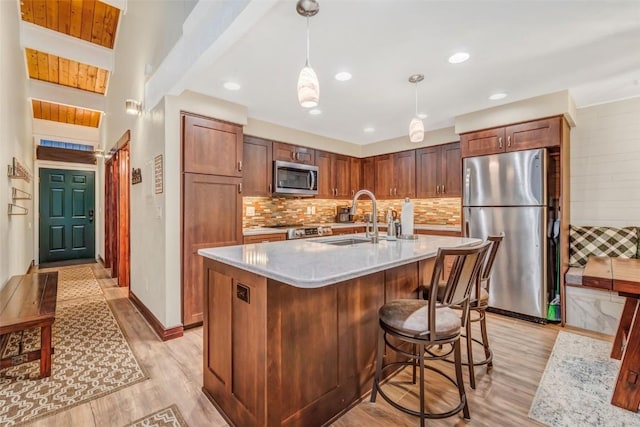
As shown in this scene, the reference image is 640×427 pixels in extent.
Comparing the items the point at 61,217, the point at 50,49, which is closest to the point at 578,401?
the point at 50,49

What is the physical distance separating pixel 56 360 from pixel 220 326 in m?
1.74

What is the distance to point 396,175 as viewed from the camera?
16.6 feet

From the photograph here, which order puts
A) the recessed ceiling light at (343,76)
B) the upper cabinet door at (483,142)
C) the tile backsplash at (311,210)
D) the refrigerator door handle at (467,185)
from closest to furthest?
the recessed ceiling light at (343,76)
the upper cabinet door at (483,142)
the refrigerator door handle at (467,185)
the tile backsplash at (311,210)

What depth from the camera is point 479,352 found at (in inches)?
100

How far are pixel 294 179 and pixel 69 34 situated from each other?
4073 millimetres

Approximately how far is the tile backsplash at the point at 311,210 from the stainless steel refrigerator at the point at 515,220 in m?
1.08

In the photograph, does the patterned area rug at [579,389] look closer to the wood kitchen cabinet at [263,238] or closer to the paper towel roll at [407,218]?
the paper towel roll at [407,218]

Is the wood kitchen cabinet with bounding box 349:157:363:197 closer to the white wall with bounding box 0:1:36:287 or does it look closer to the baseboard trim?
the baseboard trim

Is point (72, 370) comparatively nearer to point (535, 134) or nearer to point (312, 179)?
point (312, 179)

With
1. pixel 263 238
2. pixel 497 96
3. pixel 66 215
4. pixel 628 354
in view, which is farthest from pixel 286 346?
pixel 66 215

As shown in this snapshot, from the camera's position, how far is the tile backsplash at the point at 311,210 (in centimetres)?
441

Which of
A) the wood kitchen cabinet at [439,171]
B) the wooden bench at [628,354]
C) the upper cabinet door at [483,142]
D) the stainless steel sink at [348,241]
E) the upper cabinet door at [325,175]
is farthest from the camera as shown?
the upper cabinet door at [325,175]

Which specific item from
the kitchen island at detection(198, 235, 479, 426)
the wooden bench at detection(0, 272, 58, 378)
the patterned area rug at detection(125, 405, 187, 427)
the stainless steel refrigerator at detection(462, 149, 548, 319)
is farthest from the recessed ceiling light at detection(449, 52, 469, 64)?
the wooden bench at detection(0, 272, 58, 378)

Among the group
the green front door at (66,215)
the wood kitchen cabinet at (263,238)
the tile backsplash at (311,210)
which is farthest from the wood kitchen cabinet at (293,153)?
the green front door at (66,215)
